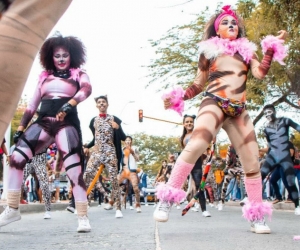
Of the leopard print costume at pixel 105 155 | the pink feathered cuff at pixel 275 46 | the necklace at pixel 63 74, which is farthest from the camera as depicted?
the leopard print costume at pixel 105 155

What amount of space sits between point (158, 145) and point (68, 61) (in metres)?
89.0

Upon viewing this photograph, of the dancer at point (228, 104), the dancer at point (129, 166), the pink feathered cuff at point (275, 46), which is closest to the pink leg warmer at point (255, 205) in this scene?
the dancer at point (228, 104)

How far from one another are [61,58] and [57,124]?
907mm

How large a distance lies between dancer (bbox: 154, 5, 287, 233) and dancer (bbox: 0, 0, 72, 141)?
11.5ft

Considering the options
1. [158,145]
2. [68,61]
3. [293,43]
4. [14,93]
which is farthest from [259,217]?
[158,145]

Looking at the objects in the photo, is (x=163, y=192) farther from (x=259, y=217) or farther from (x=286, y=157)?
(x=286, y=157)

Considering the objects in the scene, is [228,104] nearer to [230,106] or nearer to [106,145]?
[230,106]

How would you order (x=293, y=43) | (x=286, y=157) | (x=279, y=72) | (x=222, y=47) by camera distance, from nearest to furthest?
1. (x=222, y=47)
2. (x=286, y=157)
3. (x=293, y=43)
4. (x=279, y=72)

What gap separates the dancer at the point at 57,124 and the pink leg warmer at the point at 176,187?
967mm

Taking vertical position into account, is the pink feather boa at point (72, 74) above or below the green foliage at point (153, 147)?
below

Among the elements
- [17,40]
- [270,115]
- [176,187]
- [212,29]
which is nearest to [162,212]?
[176,187]

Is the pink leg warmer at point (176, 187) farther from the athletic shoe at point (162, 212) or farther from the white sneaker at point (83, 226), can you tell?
the white sneaker at point (83, 226)

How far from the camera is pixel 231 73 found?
18.4 feet

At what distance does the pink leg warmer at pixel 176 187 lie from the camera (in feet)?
16.3
